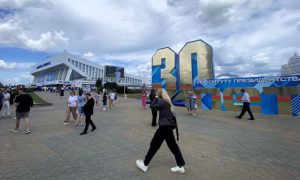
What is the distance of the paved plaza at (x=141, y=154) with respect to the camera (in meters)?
4.19

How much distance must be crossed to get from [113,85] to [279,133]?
155ft

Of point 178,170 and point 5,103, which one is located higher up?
point 5,103

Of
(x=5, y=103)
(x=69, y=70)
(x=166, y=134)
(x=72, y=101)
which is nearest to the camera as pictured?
(x=166, y=134)

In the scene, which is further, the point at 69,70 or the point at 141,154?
the point at 69,70

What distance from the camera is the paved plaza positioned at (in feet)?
13.8

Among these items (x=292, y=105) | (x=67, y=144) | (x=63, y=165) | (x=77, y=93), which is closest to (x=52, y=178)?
(x=63, y=165)

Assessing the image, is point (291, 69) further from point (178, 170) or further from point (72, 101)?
point (178, 170)

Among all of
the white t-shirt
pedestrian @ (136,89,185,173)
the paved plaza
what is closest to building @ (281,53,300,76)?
the paved plaza

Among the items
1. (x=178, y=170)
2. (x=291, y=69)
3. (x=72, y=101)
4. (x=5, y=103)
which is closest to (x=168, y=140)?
(x=178, y=170)

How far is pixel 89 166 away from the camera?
457 cm

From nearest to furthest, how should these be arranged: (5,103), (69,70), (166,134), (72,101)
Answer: (166,134) < (72,101) < (5,103) < (69,70)

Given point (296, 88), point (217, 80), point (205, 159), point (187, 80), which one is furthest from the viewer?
point (187, 80)

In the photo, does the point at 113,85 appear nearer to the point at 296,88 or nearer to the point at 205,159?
the point at 296,88

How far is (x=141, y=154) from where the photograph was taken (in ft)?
17.6
